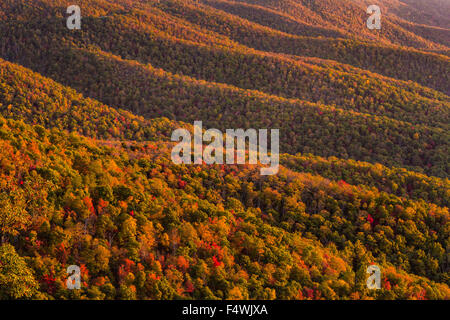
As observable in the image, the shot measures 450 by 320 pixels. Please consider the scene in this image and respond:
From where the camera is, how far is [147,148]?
84625 millimetres

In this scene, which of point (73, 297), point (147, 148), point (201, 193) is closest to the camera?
point (73, 297)

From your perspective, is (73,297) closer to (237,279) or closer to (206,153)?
(237,279)

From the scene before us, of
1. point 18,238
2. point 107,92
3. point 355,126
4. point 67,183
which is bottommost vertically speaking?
point 18,238

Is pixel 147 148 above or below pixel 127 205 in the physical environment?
above

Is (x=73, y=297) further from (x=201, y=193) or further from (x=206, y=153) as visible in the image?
(x=206, y=153)

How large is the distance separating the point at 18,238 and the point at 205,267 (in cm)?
2166

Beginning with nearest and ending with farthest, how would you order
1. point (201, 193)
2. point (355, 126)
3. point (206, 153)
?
point (201, 193) → point (206, 153) → point (355, 126)

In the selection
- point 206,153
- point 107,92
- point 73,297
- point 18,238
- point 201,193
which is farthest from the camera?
point 107,92

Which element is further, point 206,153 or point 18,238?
point 206,153

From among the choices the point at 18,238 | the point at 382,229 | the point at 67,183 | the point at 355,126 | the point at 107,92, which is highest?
the point at 107,92
